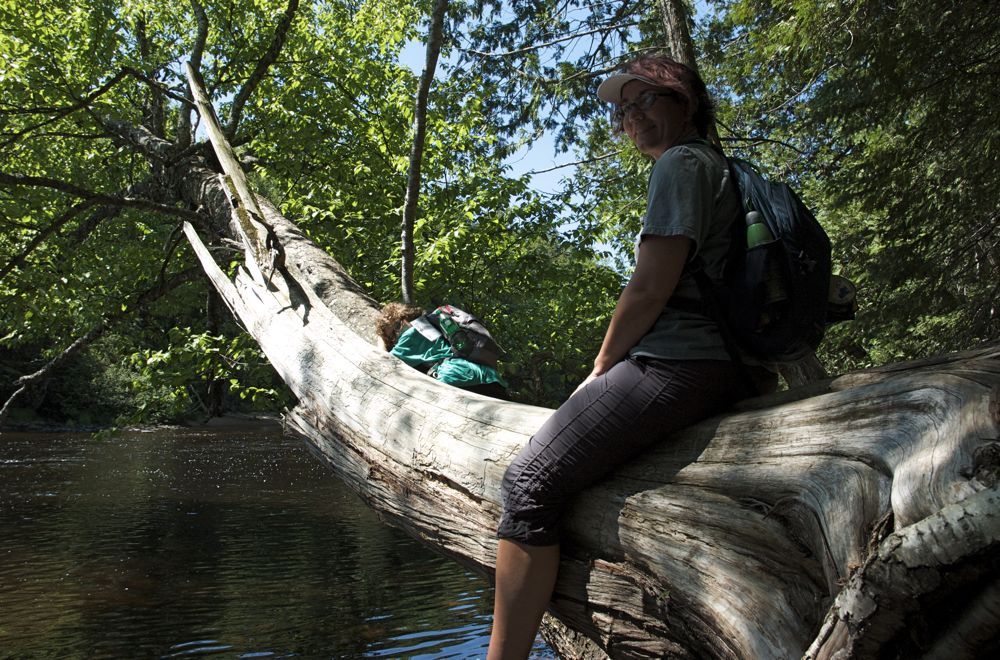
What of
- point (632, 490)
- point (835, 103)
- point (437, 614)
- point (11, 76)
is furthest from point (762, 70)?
point (11, 76)

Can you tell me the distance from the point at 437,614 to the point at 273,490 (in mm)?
7281

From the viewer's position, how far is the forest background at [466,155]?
691 centimetres

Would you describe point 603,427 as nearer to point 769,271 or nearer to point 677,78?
point 769,271

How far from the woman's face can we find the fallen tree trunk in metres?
0.80

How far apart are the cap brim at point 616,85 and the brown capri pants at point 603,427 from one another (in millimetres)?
809

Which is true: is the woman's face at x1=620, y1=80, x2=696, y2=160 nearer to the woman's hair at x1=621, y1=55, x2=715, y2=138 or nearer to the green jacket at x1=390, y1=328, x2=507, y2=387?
the woman's hair at x1=621, y1=55, x2=715, y2=138

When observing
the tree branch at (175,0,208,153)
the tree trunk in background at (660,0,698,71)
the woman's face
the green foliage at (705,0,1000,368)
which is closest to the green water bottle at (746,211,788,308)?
the woman's face

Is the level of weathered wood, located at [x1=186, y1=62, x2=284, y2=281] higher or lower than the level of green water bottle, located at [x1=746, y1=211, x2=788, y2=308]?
higher

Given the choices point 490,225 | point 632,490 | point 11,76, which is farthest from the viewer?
point 490,225

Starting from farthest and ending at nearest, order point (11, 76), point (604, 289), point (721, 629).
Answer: point (604, 289) < point (11, 76) < point (721, 629)

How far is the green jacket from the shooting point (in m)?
3.42

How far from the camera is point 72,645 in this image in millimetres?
5742

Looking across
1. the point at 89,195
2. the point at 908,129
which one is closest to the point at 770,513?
the point at 89,195

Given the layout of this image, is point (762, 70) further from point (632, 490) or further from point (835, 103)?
point (632, 490)
